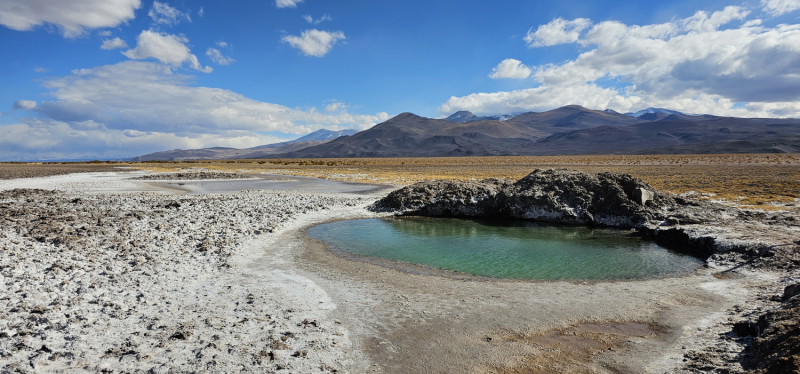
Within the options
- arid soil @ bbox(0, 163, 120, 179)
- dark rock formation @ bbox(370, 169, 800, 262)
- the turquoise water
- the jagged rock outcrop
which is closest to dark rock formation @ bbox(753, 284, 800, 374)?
the turquoise water

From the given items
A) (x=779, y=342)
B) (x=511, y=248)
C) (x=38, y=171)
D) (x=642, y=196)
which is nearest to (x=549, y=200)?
(x=642, y=196)

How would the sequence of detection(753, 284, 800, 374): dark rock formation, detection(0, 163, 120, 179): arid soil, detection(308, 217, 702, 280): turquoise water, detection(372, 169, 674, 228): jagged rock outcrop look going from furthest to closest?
1. detection(0, 163, 120, 179): arid soil
2. detection(372, 169, 674, 228): jagged rock outcrop
3. detection(308, 217, 702, 280): turquoise water
4. detection(753, 284, 800, 374): dark rock formation

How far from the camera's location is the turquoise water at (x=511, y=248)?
34.8ft

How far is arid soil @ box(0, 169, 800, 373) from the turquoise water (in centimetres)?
98

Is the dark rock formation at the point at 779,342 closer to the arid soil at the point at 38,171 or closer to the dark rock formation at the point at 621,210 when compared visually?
the dark rock formation at the point at 621,210

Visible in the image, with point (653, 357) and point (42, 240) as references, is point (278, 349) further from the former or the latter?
point (42, 240)

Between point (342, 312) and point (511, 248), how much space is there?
25.8 feet

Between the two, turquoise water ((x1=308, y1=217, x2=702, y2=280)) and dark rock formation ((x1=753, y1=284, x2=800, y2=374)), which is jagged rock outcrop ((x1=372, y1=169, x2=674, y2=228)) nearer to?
turquoise water ((x1=308, y1=217, x2=702, y2=280))

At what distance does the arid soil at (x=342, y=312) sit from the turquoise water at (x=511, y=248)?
0.98 m

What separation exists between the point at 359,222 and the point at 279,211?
3.84 m

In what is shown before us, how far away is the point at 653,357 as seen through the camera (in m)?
5.57

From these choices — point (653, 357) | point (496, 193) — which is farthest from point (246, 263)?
point (496, 193)

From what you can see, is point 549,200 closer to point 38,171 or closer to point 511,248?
point 511,248

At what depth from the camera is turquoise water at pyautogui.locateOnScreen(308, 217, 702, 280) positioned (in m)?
10.6
